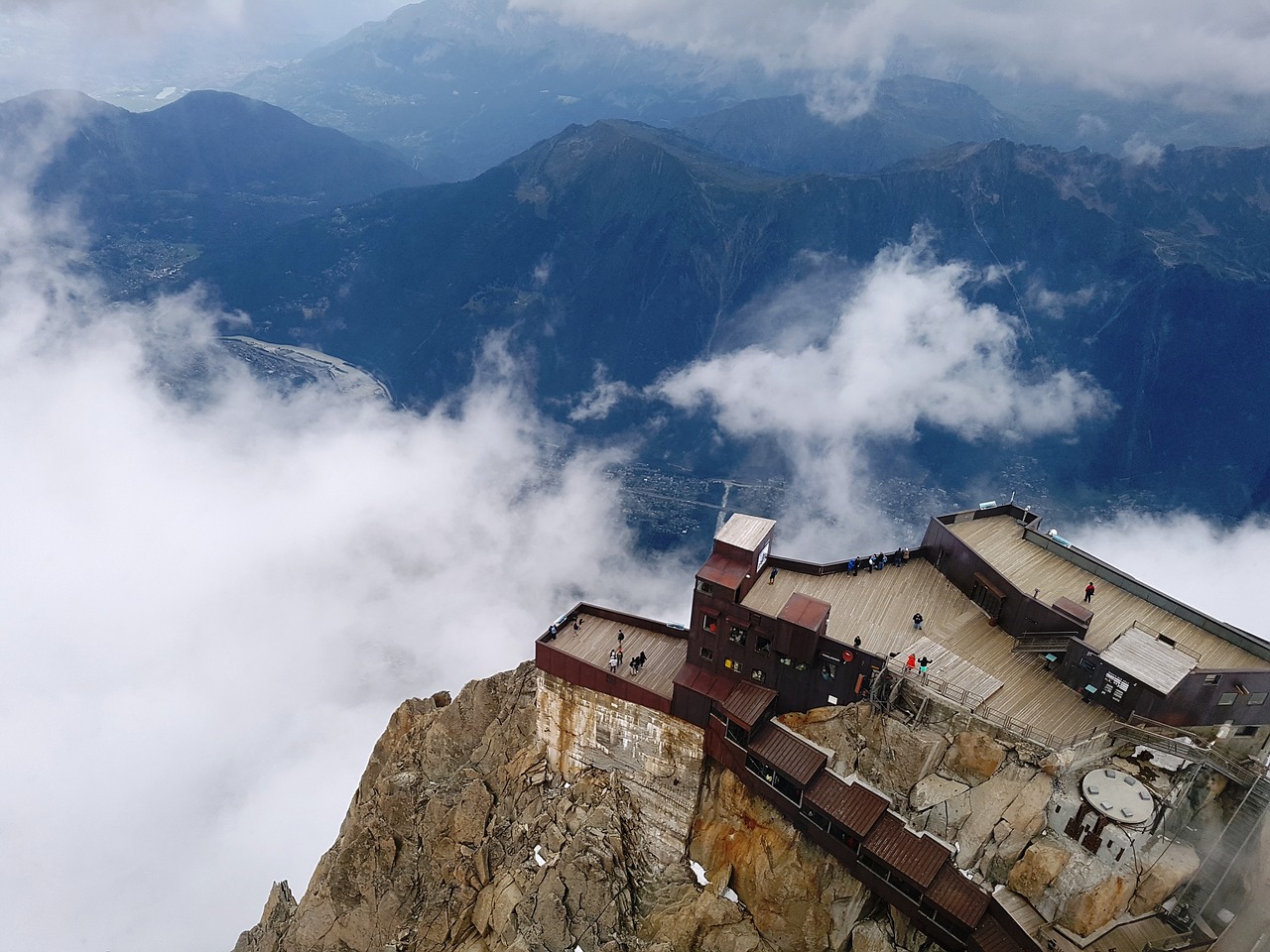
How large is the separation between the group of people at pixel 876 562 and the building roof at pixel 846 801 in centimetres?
1882

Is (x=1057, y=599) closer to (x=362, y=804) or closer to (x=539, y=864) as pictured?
(x=539, y=864)

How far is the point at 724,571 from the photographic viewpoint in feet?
187

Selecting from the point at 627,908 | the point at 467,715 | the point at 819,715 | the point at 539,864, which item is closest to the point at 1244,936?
the point at 819,715

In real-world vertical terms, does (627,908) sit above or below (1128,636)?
below

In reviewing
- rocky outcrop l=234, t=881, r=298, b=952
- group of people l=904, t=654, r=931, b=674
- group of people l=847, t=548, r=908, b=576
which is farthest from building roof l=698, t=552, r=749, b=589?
rocky outcrop l=234, t=881, r=298, b=952

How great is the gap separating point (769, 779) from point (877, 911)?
1071 cm

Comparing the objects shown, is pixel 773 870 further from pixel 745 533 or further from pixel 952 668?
pixel 745 533

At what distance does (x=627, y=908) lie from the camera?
56.0 metres

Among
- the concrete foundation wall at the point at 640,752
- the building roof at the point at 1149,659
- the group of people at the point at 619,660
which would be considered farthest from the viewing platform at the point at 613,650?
the building roof at the point at 1149,659

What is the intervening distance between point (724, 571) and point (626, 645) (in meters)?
13.5

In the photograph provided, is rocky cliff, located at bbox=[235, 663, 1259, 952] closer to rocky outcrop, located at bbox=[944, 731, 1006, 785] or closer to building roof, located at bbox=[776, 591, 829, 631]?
rocky outcrop, located at bbox=[944, 731, 1006, 785]

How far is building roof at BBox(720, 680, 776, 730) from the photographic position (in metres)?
53.0

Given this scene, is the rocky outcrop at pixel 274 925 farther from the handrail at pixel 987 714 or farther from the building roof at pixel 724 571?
the handrail at pixel 987 714

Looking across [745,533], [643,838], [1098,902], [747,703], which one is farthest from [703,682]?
[1098,902]
